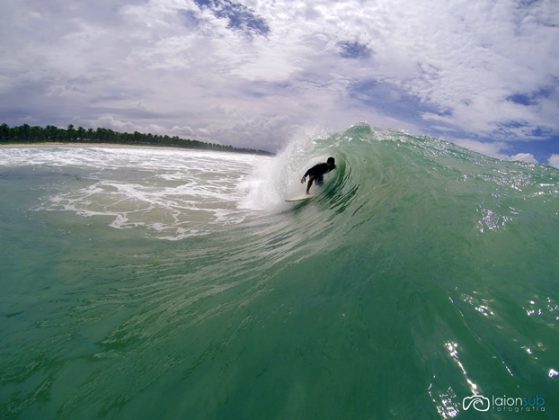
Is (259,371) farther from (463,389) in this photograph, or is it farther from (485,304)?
(485,304)

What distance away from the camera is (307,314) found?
3227mm

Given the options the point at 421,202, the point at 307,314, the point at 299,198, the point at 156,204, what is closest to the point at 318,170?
the point at 299,198

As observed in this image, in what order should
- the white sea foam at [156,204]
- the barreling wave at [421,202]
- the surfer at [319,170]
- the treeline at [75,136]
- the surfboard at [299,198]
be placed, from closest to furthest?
the barreling wave at [421,202], the white sea foam at [156,204], the surfboard at [299,198], the surfer at [319,170], the treeline at [75,136]

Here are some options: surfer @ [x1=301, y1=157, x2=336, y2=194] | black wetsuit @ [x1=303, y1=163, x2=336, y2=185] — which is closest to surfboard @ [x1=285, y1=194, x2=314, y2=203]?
surfer @ [x1=301, y1=157, x2=336, y2=194]

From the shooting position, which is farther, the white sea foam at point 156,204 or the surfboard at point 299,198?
the surfboard at point 299,198

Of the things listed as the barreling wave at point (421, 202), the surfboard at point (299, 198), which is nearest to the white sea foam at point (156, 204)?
the surfboard at point (299, 198)

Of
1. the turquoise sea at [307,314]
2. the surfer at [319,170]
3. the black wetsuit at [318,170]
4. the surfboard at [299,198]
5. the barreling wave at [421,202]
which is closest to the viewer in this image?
the turquoise sea at [307,314]

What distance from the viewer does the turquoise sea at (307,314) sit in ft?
7.68

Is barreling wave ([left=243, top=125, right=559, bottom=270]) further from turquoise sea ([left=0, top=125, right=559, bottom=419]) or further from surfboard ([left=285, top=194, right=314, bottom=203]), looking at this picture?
surfboard ([left=285, top=194, right=314, bottom=203])

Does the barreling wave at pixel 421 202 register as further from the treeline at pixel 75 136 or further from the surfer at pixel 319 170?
the treeline at pixel 75 136

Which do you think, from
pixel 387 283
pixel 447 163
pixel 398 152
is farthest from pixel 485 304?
pixel 398 152

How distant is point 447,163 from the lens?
913cm

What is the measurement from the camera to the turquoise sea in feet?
7.68

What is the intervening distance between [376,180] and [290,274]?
5.28 meters
